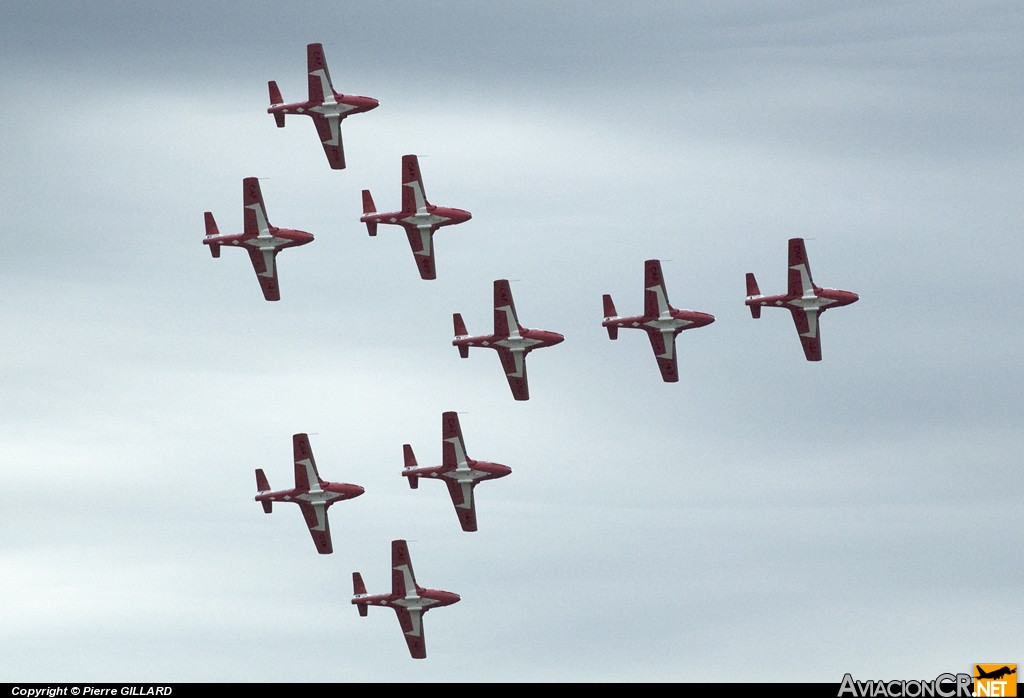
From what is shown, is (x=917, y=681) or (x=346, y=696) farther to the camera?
(x=346, y=696)

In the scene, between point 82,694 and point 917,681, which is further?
point 82,694

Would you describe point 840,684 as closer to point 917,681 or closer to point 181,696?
point 917,681

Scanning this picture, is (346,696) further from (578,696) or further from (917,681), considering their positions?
(917,681)

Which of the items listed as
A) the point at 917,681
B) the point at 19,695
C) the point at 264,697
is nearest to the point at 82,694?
the point at 19,695

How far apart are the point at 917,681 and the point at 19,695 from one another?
73.9 metres

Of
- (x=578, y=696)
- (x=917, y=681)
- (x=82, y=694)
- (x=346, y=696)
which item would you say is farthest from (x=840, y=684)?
(x=82, y=694)

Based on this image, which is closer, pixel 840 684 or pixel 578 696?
pixel 840 684

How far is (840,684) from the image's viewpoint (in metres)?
182

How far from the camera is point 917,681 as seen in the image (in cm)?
17975

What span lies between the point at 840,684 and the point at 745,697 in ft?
25.6

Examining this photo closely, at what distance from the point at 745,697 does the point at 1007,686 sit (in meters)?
21.5

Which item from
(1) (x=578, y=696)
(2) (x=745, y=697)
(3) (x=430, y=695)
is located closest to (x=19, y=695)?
(3) (x=430, y=695)

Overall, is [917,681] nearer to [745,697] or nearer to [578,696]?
[745,697]

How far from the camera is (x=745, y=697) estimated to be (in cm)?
18488
